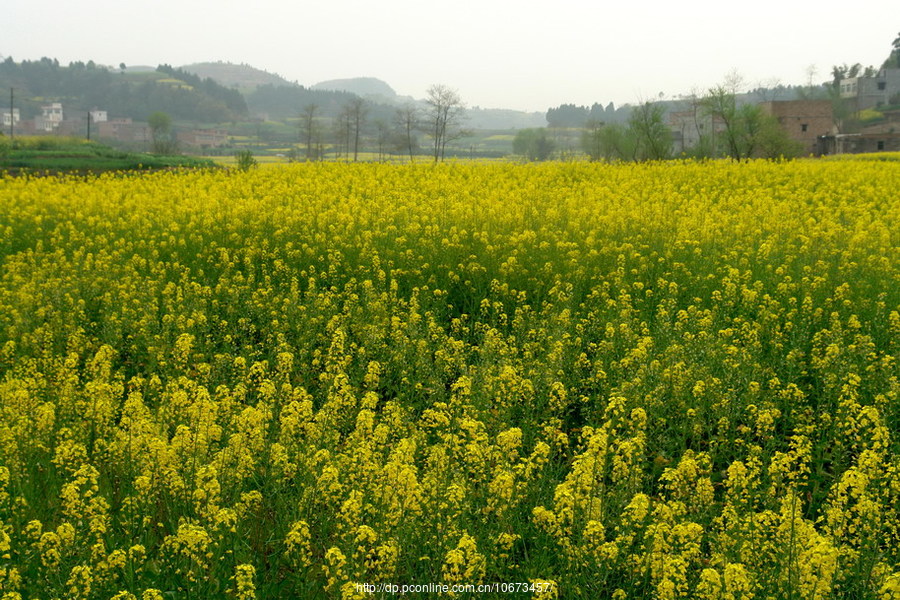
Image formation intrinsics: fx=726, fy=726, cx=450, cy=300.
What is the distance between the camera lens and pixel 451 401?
5.70 meters

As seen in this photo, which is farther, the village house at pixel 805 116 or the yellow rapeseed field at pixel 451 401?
the village house at pixel 805 116

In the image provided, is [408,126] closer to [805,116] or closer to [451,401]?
[805,116]

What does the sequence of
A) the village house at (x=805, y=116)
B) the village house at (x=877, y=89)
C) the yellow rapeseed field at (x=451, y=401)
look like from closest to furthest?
the yellow rapeseed field at (x=451, y=401), the village house at (x=805, y=116), the village house at (x=877, y=89)

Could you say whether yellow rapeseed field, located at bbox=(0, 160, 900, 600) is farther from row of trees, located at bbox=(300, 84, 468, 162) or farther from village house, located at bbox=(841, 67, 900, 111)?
village house, located at bbox=(841, 67, 900, 111)

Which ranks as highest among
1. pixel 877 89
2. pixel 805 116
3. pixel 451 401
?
pixel 877 89

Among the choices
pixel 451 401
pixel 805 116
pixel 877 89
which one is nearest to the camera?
pixel 451 401

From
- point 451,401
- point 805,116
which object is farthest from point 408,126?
point 451,401

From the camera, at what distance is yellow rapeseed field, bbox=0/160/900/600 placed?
4.06 meters

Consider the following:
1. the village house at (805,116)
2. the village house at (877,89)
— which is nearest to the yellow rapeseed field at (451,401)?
the village house at (805,116)

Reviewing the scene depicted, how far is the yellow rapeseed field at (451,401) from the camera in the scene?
4.06m

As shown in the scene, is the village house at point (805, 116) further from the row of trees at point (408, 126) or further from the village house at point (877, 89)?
the village house at point (877, 89)

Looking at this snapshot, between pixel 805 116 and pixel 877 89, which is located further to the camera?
pixel 877 89

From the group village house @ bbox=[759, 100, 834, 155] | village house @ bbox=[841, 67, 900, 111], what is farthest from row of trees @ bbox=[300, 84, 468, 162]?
village house @ bbox=[841, 67, 900, 111]

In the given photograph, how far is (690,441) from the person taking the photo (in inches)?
255
